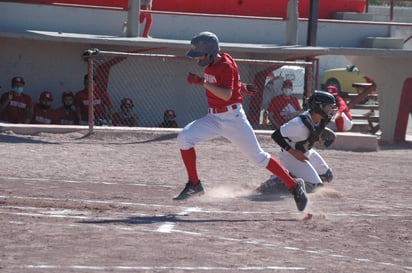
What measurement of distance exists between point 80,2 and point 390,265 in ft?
46.8

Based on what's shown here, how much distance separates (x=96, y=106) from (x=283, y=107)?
3.52m

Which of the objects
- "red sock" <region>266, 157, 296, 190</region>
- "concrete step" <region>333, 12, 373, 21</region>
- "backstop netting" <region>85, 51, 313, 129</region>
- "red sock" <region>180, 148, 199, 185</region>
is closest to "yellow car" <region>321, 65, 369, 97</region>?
"concrete step" <region>333, 12, 373, 21</region>

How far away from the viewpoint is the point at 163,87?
20.1 metres

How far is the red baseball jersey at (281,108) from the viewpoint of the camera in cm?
1797

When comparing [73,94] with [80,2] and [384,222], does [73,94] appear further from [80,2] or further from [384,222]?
[384,222]

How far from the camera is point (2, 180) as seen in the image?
11.5 meters

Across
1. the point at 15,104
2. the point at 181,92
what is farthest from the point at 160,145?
the point at 181,92

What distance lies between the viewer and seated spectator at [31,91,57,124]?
1758cm

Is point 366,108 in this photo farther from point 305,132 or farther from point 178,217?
point 178,217

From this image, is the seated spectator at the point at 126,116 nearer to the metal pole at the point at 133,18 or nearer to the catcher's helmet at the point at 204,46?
the metal pole at the point at 133,18

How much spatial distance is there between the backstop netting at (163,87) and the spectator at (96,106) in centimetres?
64

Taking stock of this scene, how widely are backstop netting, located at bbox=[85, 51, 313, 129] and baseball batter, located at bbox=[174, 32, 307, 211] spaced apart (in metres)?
8.94

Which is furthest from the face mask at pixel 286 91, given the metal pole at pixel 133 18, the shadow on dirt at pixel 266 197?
the shadow on dirt at pixel 266 197

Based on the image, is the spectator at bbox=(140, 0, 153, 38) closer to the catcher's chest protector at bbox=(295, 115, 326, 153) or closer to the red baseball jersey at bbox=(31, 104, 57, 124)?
the red baseball jersey at bbox=(31, 104, 57, 124)
